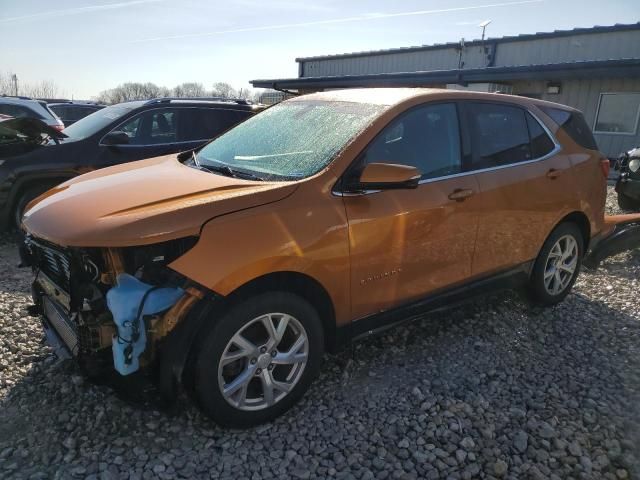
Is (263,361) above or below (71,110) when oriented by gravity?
below

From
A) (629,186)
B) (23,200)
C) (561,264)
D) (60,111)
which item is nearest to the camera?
(561,264)

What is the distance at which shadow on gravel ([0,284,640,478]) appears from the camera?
7.84 feet

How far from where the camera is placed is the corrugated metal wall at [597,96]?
13234 millimetres

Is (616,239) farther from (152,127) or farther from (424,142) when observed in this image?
(152,127)

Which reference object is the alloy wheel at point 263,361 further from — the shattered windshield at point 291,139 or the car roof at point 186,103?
the car roof at point 186,103

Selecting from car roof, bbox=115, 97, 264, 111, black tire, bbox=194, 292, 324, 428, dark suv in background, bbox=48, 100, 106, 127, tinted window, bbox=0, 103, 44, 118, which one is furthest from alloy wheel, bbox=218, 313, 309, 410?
dark suv in background, bbox=48, 100, 106, 127

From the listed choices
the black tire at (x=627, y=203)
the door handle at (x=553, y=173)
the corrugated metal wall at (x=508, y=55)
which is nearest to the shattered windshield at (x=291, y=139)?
the door handle at (x=553, y=173)

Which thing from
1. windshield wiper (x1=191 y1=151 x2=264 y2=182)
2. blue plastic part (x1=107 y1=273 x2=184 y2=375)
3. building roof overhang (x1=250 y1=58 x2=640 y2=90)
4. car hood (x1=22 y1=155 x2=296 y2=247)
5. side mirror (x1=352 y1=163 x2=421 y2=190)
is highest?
building roof overhang (x1=250 y1=58 x2=640 y2=90)

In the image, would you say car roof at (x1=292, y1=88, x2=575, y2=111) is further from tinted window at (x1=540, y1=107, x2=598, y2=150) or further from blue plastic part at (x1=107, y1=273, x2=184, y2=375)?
blue plastic part at (x1=107, y1=273, x2=184, y2=375)

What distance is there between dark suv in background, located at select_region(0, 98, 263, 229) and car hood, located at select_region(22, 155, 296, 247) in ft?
9.88

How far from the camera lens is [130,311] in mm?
2229

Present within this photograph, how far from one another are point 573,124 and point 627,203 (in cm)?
409

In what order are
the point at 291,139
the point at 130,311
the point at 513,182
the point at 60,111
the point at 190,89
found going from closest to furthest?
the point at 130,311, the point at 291,139, the point at 513,182, the point at 60,111, the point at 190,89

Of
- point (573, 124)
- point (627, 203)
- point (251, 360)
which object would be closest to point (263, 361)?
point (251, 360)
